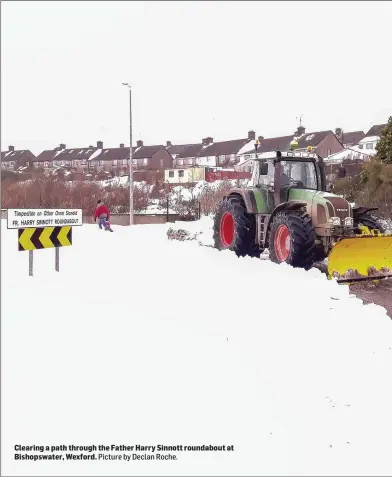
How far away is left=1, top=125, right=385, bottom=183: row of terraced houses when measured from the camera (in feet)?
191

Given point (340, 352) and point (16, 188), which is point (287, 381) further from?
point (16, 188)

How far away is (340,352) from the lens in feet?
17.5

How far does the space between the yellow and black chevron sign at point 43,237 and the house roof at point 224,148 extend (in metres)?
59.7

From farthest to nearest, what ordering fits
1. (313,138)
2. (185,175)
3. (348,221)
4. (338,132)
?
1. (338,132)
2. (313,138)
3. (185,175)
4. (348,221)

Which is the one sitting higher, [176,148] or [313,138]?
[176,148]

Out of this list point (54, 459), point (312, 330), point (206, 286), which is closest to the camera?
point (54, 459)

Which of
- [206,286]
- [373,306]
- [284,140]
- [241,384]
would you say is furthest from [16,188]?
[284,140]

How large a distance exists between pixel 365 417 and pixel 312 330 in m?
1.92

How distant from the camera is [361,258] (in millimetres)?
9008

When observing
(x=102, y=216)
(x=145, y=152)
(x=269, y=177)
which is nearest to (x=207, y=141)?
(x=145, y=152)

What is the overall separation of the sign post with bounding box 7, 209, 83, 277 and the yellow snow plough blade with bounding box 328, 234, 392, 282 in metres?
4.14

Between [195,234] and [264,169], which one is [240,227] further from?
[195,234]

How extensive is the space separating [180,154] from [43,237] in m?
66.9

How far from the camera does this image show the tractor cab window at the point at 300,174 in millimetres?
10484
